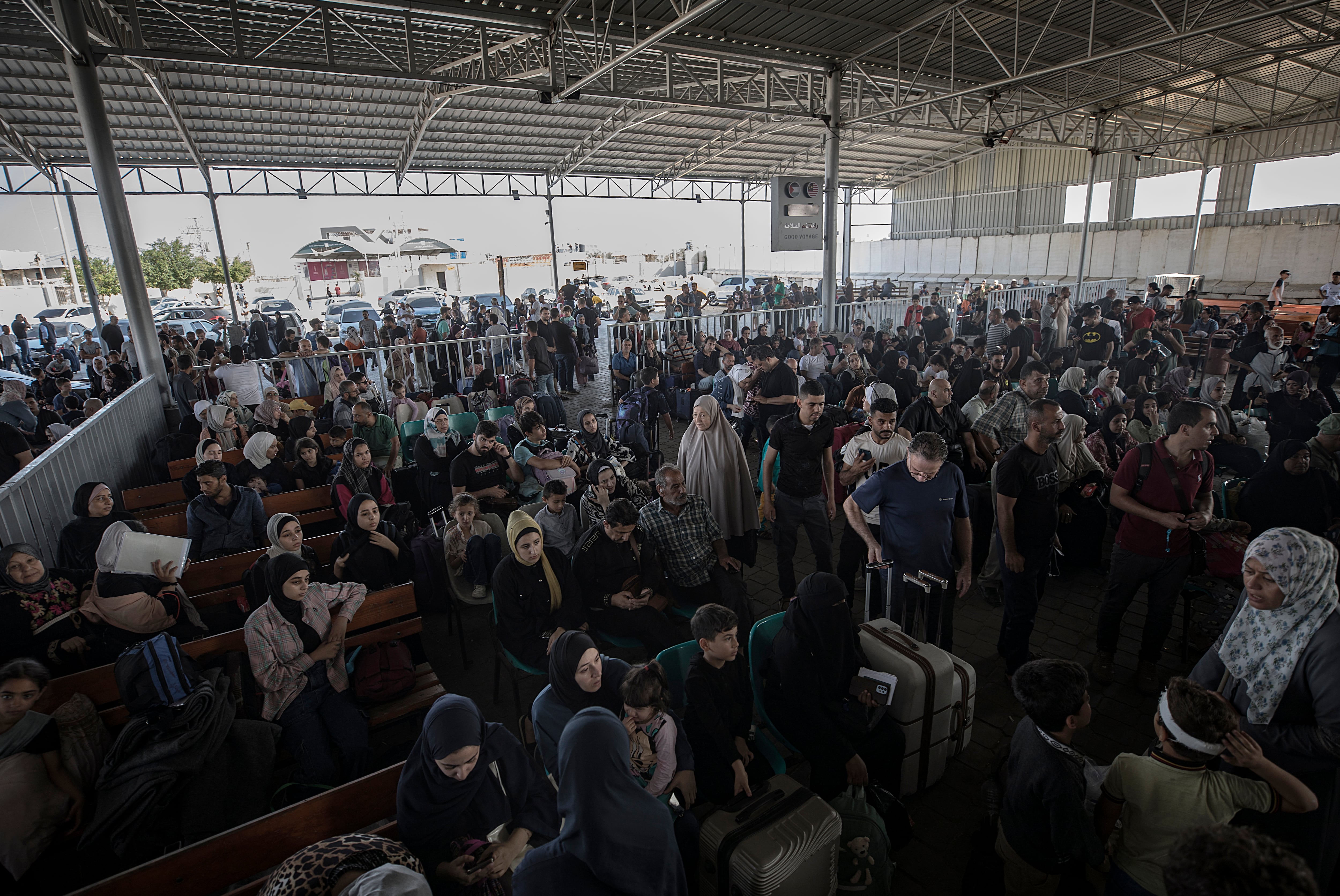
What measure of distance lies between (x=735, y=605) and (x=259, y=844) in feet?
8.69

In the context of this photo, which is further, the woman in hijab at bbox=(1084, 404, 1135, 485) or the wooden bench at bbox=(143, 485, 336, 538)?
the woman in hijab at bbox=(1084, 404, 1135, 485)

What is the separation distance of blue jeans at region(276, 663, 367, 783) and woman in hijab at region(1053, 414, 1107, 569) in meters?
4.69

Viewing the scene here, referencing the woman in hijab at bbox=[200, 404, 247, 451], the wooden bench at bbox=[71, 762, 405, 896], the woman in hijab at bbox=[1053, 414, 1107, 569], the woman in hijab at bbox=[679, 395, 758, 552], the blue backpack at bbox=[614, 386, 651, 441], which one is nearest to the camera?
the wooden bench at bbox=[71, 762, 405, 896]

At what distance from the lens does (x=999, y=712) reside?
3.69m

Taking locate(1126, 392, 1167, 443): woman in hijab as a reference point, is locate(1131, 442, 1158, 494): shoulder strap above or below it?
above

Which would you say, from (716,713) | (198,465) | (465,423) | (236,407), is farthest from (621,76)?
(716,713)

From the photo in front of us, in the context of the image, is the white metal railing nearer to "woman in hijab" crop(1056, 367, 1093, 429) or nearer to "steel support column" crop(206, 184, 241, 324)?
"woman in hijab" crop(1056, 367, 1093, 429)

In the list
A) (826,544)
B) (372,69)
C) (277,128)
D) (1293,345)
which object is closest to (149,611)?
(826,544)

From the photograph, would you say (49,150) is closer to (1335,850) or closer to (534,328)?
(534,328)

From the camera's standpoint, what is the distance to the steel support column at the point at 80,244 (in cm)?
1509

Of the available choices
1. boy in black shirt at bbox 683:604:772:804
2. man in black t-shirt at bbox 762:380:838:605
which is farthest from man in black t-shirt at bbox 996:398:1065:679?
boy in black shirt at bbox 683:604:772:804

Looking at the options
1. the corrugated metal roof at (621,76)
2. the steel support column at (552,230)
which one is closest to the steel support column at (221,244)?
the corrugated metal roof at (621,76)

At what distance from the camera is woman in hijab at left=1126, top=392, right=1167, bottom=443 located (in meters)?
5.71

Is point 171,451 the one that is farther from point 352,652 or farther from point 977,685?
point 977,685
